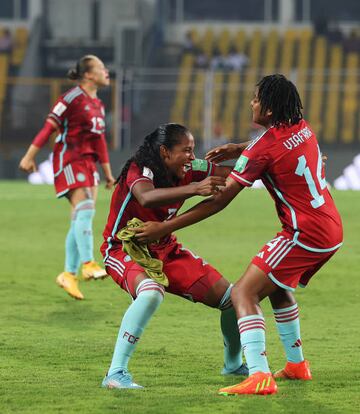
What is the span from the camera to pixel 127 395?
6.23 metres

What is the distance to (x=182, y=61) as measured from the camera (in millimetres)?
33344

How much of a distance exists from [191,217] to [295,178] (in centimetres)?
61

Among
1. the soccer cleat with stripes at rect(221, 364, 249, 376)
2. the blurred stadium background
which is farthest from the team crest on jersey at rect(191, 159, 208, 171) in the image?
the blurred stadium background

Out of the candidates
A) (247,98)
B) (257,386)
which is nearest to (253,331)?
(257,386)

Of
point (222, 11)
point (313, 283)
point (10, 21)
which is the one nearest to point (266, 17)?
point (222, 11)

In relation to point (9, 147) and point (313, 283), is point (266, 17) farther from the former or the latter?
point (313, 283)

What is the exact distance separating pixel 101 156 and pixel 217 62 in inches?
842

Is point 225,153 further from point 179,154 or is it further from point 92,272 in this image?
point 92,272

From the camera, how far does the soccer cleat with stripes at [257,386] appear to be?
245 inches

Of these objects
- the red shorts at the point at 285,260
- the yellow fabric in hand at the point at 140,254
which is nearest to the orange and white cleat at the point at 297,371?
the red shorts at the point at 285,260

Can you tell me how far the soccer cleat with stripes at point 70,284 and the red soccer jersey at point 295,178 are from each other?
415cm

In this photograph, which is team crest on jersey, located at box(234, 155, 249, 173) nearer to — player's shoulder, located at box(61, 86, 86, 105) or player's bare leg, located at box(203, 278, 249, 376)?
player's bare leg, located at box(203, 278, 249, 376)

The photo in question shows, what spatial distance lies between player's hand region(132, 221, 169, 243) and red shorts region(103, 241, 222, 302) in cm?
29

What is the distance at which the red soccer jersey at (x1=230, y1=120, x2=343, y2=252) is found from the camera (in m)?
6.26
